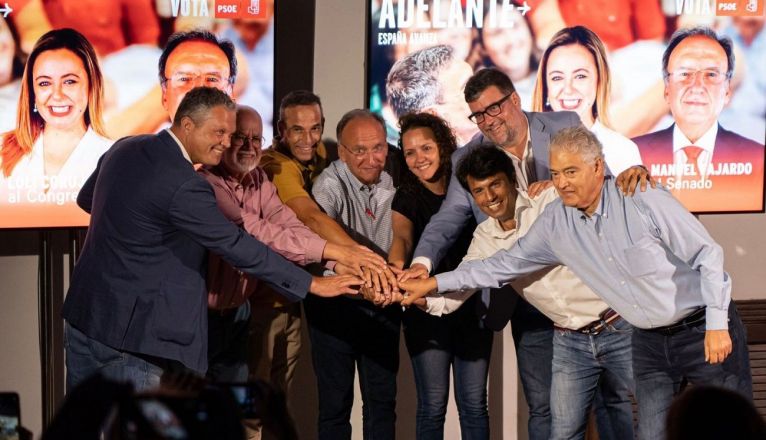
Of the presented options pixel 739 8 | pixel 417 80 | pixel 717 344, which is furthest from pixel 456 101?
pixel 717 344

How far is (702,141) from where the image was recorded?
5.07 m

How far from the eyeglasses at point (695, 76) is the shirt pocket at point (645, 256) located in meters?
1.78

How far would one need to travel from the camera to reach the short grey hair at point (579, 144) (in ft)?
11.4

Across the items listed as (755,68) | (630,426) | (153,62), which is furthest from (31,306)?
(755,68)

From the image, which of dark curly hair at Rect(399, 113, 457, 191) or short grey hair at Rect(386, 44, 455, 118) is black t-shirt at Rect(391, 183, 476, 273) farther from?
short grey hair at Rect(386, 44, 455, 118)

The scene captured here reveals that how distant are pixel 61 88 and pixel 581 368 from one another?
8.03 feet

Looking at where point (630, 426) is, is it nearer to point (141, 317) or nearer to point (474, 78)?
point (474, 78)

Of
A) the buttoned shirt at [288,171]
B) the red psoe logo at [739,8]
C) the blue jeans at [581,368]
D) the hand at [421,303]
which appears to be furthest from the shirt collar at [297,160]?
the red psoe logo at [739,8]

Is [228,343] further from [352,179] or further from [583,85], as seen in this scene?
[583,85]

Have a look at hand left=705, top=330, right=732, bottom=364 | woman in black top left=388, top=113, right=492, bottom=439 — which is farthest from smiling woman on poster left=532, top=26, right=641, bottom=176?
hand left=705, top=330, right=732, bottom=364

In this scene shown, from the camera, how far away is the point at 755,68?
507 centimetres

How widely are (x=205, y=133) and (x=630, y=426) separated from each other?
6.49 feet

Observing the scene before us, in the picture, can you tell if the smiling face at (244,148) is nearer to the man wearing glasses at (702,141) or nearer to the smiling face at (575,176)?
the smiling face at (575,176)

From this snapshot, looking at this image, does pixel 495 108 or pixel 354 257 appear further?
pixel 495 108
